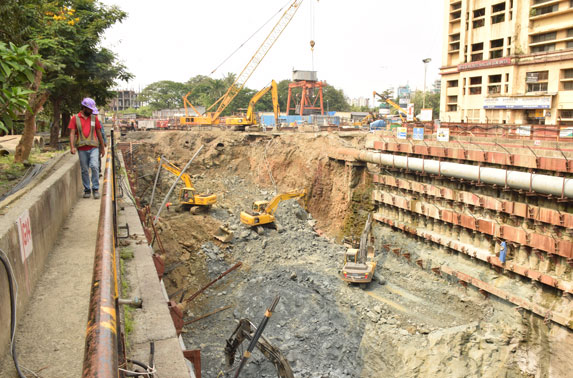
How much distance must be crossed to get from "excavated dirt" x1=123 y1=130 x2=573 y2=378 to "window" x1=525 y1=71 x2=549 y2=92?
18756mm

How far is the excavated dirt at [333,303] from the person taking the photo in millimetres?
15086

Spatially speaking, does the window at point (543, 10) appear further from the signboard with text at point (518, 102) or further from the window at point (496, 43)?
the signboard with text at point (518, 102)

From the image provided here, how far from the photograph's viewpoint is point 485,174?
62.1 feet

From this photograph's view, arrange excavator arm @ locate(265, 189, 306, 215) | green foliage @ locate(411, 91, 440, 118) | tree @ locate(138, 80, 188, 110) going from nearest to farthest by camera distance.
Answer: excavator arm @ locate(265, 189, 306, 215)
green foliage @ locate(411, 91, 440, 118)
tree @ locate(138, 80, 188, 110)

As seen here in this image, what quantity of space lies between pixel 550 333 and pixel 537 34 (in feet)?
111

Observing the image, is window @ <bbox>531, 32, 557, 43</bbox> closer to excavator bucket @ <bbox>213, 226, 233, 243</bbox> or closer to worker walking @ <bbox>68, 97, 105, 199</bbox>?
excavator bucket @ <bbox>213, 226, 233, 243</bbox>

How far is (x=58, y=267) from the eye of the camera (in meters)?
6.23

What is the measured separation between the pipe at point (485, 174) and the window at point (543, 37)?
25.0 metres

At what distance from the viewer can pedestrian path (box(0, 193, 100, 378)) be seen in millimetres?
3979

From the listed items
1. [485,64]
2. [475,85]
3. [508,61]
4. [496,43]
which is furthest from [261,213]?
[496,43]

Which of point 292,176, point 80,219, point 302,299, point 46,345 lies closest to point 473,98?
point 292,176

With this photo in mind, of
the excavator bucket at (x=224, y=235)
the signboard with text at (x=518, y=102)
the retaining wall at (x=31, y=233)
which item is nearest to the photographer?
the retaining wall at (x=31, y=233)

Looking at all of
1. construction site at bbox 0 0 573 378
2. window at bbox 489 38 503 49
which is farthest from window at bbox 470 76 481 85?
construction site at bbox 0 0 573 378

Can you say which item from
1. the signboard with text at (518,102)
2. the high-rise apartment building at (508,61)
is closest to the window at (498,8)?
the high-rise apartment building at (508,61)
